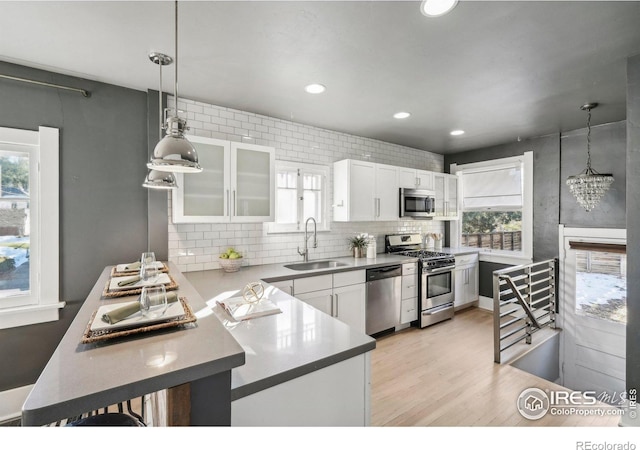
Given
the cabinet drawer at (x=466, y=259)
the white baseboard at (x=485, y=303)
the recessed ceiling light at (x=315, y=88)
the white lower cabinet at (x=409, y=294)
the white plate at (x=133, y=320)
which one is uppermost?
the recessed ceiling light at (x=315, y=88)

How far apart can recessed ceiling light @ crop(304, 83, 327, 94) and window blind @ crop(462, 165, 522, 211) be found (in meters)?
3.49

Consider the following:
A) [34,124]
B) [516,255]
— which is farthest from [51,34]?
[516,255]

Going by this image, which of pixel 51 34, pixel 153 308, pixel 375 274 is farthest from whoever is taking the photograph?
pixel 375 274

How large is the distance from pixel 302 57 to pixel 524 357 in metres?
3.78

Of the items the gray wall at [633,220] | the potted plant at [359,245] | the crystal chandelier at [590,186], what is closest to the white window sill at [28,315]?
the potted plant at [359,245]

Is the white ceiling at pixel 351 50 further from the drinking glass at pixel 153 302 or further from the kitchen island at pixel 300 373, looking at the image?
the kitchen island at pixel 300 373

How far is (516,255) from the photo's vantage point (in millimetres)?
4438

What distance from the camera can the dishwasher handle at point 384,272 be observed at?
349 centimetres

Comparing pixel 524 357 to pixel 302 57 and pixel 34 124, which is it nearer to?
pixel 302 57

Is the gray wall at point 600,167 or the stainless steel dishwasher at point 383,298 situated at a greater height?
the gray wall at point 600,167

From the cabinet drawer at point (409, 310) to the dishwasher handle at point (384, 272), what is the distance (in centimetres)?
42

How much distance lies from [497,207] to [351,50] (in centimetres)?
392

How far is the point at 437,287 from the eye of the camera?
4152 mm

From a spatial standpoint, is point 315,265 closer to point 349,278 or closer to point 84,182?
point 349,278
